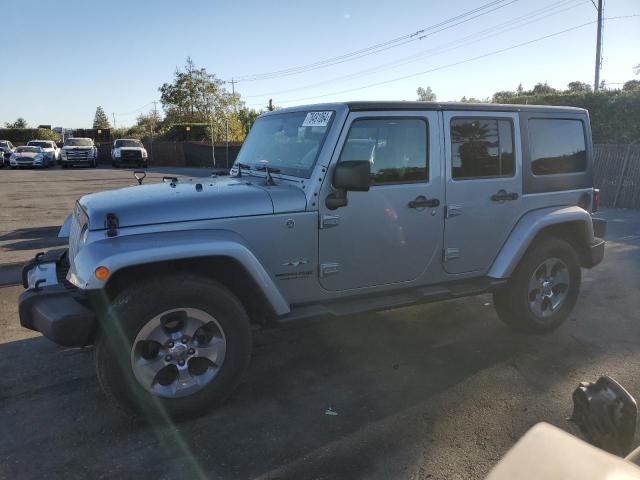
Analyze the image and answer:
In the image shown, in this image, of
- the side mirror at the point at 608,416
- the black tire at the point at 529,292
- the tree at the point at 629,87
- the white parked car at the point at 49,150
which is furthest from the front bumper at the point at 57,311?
the white parked car at the point at 49,150

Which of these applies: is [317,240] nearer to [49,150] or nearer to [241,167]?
[241,167]

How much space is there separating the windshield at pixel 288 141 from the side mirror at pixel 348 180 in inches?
9.9

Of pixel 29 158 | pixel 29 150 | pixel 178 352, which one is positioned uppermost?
pixel 29 150

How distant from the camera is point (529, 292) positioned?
4660 mm

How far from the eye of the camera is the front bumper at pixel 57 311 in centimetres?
302

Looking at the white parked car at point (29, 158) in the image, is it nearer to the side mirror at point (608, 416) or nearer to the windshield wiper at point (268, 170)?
the windshield wiper at point (268, 170)

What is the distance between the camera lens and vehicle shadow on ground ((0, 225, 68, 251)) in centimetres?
833

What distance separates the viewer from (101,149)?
143ft

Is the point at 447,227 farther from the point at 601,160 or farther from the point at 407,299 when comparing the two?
the point at 601,160

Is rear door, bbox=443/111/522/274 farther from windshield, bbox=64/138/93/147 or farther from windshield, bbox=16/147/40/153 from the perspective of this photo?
windshield, bbox=16/147/40/153

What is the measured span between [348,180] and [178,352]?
1.55 meters

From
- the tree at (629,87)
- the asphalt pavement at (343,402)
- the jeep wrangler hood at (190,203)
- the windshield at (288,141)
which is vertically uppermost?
the tree at (629,87)

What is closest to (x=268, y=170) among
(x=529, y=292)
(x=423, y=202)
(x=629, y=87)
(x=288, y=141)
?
(x=288, y=141)

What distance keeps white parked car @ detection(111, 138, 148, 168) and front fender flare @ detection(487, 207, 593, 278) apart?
33270 millimetres
